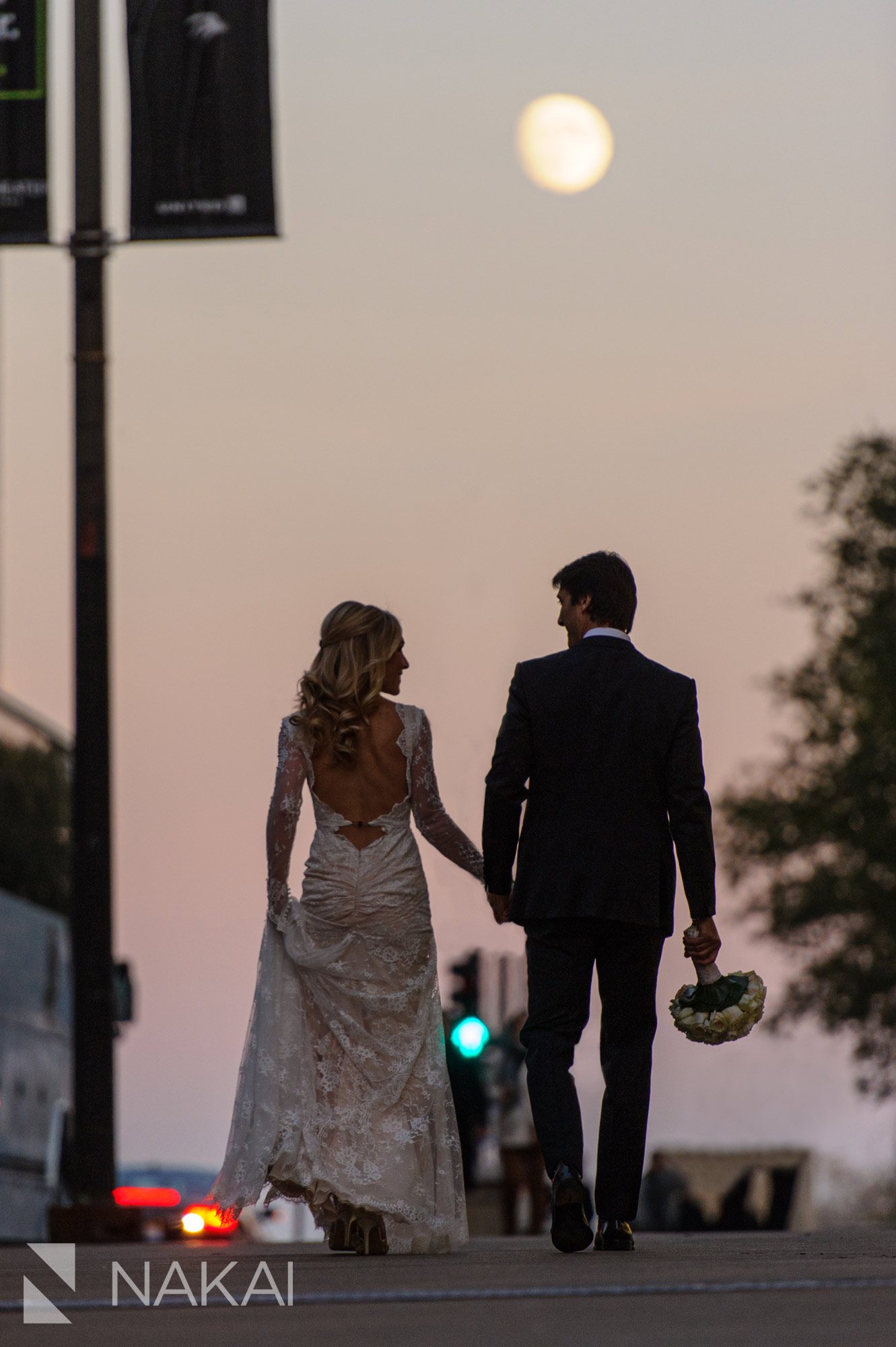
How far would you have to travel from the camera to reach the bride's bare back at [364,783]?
8477mm

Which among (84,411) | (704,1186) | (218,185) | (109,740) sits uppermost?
(218,185)

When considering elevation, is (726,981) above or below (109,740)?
below

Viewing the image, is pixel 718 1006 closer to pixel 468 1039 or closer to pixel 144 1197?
pixel 144 1197

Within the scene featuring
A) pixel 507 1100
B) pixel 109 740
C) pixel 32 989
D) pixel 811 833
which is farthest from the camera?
pixel 811 833

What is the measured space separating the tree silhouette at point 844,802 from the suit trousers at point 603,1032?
32.6 m

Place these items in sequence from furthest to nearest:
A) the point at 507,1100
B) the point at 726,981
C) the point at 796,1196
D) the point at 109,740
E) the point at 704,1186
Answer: the point at 704,1186 → the point at 796,1196 → the point at 507,1100 → the point at 109,740 → the point at 726,981

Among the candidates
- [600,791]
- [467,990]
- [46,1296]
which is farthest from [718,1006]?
[467,990]

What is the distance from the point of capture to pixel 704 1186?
6006 centimetres

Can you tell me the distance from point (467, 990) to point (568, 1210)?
1575cm

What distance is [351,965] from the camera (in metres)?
8.45

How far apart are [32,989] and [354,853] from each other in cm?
1328

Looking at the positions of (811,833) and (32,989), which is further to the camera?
(811,833)

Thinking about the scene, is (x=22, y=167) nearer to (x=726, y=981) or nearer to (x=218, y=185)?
(x=218, y=185)

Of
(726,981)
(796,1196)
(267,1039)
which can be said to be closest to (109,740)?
(267,1039)
